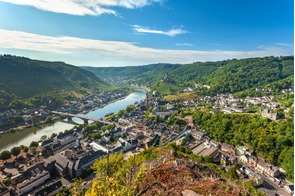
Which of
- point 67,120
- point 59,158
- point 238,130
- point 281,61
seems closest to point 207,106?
point 238,130

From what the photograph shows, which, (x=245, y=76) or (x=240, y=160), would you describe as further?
(x=245, y=76)

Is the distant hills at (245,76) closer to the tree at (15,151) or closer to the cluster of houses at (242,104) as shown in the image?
the cluster of houses at (242,104)

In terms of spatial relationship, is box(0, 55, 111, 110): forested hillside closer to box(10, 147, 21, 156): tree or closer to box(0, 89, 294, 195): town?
box(0, 89, 294, 195): town

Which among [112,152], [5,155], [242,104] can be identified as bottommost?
[112,152]

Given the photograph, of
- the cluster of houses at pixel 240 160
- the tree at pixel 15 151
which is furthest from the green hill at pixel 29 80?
the cluster of houses at pixel 240 160

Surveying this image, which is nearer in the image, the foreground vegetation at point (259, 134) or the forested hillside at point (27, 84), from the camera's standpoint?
the foreground vegetation at point (259, 134)

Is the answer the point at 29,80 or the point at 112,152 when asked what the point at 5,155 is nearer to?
the point at 112,152

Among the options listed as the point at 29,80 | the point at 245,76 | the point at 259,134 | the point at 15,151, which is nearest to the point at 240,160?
the point at 259,134

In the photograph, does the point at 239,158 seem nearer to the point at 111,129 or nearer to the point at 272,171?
the point at 272,171
